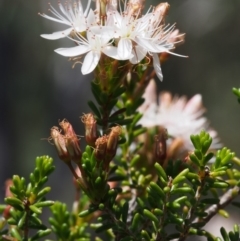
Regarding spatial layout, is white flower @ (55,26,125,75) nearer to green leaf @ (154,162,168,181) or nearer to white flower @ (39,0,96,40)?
white flower @ (39,0,96,40)

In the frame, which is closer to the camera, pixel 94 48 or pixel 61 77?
pixel 94 48

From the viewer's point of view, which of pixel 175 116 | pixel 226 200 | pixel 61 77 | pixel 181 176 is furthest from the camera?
pixel 61 77

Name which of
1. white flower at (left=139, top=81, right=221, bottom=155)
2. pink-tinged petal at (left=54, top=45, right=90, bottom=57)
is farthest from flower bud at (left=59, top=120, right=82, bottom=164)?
white flower at (left=139, top=81, right=221, bottom=155)

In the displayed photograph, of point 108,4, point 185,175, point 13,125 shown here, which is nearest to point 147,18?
point 108,4

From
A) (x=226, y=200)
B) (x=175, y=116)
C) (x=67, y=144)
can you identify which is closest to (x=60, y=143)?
(x=67, y=144)

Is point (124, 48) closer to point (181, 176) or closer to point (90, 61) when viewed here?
point (90, 61)

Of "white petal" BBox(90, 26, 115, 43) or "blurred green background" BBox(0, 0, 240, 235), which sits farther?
"blurred green background" BBox(0, 0, 240, 235)
